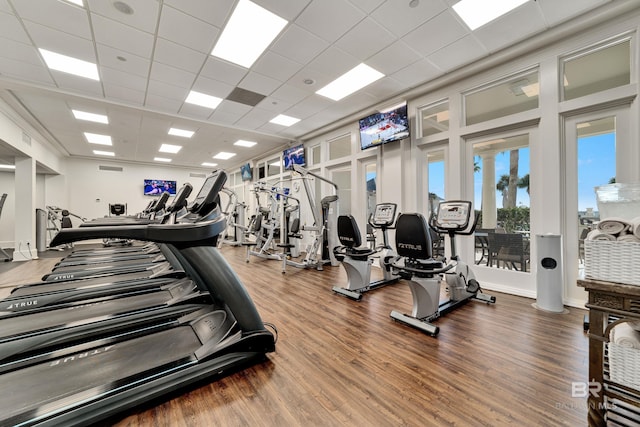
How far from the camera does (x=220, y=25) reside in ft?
9.93

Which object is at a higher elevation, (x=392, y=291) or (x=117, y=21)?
(x=117, y=21)

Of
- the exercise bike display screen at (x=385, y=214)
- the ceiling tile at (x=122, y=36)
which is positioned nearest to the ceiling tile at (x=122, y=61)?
the ceiling tile at (x=122, y=36)

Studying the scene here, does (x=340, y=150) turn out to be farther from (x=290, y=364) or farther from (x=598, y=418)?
(x=598, y=418)

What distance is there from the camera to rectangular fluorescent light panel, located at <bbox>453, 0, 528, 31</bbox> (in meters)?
2.75

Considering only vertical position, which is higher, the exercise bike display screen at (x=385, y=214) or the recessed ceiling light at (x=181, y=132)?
the recessed ceiling light at (x=181, y=132)

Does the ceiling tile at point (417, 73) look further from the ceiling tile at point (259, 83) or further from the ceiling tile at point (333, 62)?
the ceiling tile at point (259, 83)

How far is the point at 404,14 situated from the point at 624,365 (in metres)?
3.42

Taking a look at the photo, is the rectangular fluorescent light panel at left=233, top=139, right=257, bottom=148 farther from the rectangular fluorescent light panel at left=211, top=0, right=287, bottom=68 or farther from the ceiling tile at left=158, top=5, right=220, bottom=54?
the ceiling tile at left=158, top=5, right=220, bottom=54

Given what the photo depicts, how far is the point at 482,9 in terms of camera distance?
9.31 feet

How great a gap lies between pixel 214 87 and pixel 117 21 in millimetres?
1654

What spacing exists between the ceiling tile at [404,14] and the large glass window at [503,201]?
2061 mm

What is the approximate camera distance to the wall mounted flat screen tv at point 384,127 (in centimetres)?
469

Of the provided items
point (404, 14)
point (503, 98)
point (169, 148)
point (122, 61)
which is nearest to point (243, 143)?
point (169, 148)

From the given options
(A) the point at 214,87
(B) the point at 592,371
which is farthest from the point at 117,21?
(B) the point at 592,371
